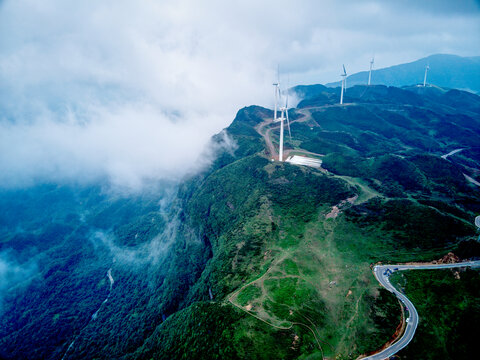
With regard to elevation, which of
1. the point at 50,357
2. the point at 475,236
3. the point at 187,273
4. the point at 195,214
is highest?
the point at 475,236

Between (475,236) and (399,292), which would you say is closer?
(399,292)

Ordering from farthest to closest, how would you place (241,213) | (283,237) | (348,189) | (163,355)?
(241,213) → (348,189) → (283,237) → (163,355)

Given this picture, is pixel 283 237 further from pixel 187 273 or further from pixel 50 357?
pixel 50 357

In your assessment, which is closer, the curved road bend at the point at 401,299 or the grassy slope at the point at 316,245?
the curved road bend at the point at 401,299

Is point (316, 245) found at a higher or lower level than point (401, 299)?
lower

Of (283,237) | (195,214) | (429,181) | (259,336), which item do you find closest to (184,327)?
(259,336)

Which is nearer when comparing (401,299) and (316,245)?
(401,299)

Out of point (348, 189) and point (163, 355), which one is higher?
point (348, 189)

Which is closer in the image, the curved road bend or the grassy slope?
the curved road bend
